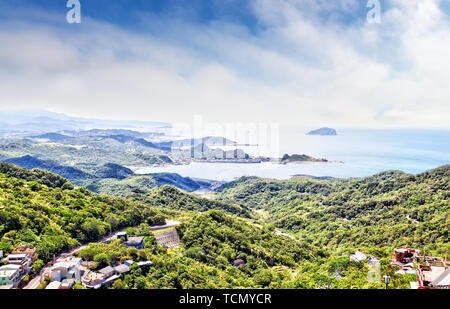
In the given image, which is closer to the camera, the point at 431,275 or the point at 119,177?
the point at 431,275

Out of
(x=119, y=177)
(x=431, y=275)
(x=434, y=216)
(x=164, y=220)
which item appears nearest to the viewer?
(x=431, y=275)

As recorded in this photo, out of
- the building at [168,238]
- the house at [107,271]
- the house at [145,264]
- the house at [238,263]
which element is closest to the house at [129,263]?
the house at [145,264]

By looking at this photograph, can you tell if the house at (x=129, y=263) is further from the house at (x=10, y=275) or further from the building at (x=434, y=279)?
the building at (x=434, y=279)

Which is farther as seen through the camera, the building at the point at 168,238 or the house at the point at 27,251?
the building at the point at 168,238

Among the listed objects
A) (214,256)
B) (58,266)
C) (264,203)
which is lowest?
(264,203)

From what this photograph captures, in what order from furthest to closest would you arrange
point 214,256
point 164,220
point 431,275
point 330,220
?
point 330,220, point 164,220, point 214,256, point 431,275

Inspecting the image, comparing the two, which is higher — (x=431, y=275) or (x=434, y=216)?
(x=431, y=275)
